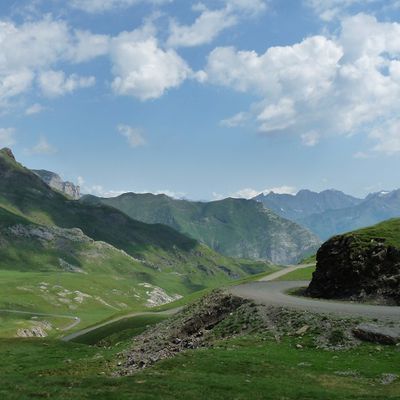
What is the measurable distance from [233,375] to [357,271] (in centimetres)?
3868

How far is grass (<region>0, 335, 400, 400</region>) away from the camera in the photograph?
30.5 meters

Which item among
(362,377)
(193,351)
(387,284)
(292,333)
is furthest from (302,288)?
Answer: (362,377)

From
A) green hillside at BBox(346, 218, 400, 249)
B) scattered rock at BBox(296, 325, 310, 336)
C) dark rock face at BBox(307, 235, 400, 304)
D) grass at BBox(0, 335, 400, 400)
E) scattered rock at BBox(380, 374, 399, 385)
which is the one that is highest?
green hillside at BBox(346, 218, 400, 249)

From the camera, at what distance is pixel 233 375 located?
3538cm

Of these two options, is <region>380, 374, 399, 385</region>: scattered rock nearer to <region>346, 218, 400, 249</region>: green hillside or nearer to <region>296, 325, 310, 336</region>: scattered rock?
<region>296, 325, 310, 336</region>: scattered rock

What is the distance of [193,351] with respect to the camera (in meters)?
43.8

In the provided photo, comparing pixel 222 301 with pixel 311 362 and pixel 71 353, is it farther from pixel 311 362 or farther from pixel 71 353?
pixel 311 362

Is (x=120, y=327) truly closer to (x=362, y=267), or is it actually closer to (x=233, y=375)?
(x=362, y=267)

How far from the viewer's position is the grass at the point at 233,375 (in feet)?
100

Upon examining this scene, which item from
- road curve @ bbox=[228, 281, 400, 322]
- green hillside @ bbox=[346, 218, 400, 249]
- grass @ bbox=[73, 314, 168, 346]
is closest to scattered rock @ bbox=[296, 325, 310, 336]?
road curve @ bbox=[228, 281, 400, 322]

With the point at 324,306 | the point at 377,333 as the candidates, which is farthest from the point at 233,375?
the point at 324,306

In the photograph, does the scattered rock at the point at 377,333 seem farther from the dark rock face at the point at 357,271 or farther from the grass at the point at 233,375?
the dark rock face at the point at 357,271

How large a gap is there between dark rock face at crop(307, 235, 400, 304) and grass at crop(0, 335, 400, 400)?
2267cm

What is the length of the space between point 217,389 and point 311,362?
10998mm
